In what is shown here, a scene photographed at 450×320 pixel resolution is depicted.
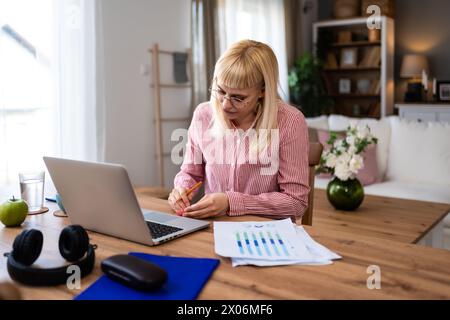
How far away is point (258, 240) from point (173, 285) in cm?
28

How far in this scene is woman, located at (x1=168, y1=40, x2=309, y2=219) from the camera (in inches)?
58.6

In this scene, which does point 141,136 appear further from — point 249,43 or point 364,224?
point 249,43

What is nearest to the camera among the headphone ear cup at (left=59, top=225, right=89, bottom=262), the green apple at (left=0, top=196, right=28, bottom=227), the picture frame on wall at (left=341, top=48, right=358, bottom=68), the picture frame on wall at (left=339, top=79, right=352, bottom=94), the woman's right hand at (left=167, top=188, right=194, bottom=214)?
the headphone ear cup at (left=59, top=225, right=89, bottom=262)

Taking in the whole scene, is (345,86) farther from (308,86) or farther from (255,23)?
(255,23)

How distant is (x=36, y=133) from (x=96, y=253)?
7.39ft

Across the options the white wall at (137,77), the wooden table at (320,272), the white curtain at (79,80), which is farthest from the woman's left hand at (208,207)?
the white wall at (137,77)

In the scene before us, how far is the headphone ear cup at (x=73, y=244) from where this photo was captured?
0.91 m

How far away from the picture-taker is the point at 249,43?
1.55 meters

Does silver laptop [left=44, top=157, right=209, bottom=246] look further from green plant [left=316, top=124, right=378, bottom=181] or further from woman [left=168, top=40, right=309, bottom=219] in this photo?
green plant [left=316, top=124, right=378, bottom=181]

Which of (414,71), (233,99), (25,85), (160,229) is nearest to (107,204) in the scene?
(160,229)

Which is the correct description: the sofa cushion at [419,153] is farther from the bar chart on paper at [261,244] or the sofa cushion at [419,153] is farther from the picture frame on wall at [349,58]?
the bar chart on paper at [261,244]

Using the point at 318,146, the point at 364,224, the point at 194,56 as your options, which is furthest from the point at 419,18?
the point at 318,146

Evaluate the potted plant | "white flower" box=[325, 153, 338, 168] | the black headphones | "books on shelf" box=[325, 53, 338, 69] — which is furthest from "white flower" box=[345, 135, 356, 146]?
"books on shelf" box=[325, 53, 338, 69]

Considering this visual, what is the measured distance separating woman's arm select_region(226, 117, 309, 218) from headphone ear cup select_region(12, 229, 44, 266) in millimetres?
634
